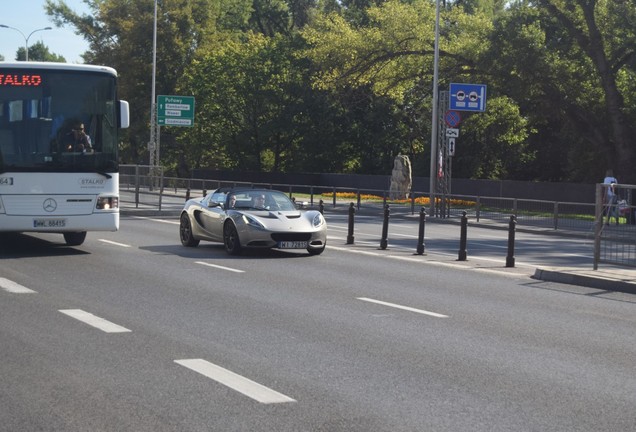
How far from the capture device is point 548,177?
211ft

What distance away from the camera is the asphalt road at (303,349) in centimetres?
711

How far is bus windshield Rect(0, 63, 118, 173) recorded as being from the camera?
1888 cm

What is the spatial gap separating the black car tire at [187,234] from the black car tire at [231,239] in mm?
1495

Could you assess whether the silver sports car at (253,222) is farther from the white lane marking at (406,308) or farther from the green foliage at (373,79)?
the green foliage at (373,79)

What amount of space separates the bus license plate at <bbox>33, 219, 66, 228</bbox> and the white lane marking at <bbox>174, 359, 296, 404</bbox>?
420 inches

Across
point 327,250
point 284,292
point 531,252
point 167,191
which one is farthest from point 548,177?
point 284,292

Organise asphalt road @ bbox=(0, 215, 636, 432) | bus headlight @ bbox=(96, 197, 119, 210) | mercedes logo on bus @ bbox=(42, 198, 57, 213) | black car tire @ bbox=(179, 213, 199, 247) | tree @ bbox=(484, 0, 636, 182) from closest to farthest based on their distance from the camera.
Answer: asphalt road @ bbox=(0, 215, 636, 432), mercedes logo on bus @ bbox=(42, 198, 57, 213), bus headlight @ bbox=(96, 197, 119, 210), black car tire @ bbox=(179, 213, 199, 247), tree @ bbox=(484, 0, 636, 182)

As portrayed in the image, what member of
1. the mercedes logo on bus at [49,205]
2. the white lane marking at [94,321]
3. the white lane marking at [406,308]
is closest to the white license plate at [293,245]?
the mercedes logo on bus at [49,205]

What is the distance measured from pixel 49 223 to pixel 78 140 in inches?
63.4

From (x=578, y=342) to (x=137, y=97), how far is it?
73297 millimetres

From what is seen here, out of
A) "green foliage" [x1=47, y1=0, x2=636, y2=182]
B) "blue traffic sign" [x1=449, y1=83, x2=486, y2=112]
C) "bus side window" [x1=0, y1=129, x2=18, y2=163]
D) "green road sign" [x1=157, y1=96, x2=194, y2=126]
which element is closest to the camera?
"bus side window" [x1=0, y1=129, x2=18, y2=163]

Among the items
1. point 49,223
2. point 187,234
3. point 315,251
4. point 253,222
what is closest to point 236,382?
point 253,222

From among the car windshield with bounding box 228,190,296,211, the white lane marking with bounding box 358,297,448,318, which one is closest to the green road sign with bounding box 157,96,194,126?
the car windshield with bounding box 228,190,296,211

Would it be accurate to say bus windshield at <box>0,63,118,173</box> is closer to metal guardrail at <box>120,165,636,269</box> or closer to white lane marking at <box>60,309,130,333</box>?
white lane marking at <box>60,309,130,333</box>
